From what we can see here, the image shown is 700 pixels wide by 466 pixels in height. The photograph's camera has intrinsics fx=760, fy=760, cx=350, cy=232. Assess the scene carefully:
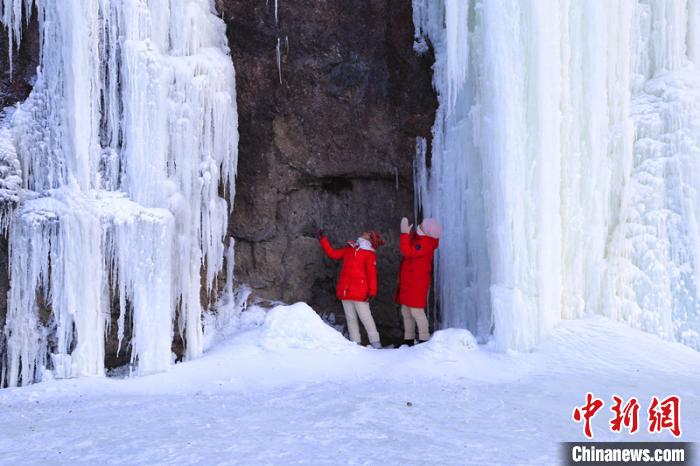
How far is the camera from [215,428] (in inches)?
181

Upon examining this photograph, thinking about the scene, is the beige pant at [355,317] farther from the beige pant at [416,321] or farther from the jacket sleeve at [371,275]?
the beige pant at [416,321]

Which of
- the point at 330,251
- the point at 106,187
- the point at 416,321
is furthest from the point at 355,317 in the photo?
the point at 106,187

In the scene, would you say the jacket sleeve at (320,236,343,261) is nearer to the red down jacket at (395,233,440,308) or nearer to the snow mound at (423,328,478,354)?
the red down jacket at (395,233,440,308)

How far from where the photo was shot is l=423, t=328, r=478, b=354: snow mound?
668cm

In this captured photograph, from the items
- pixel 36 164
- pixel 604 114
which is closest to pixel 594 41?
pixel 604 114

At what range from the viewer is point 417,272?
7.90m

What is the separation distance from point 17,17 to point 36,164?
1439 mm

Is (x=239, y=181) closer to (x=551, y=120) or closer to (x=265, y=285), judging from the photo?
(x=265, y=285)

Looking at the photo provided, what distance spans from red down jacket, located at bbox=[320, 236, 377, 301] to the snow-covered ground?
2.14 ft

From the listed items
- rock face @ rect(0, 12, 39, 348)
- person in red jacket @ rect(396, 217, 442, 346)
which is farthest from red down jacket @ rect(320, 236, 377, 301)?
rock face @ rect(0, 12, 39, 348)

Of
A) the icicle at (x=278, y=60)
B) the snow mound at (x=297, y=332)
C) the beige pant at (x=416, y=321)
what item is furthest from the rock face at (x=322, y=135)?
the snow mound at (x=297, y=332)

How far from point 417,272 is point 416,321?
517 millimetres

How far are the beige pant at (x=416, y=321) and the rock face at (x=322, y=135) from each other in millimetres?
1036

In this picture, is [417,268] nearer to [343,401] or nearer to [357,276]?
[357,276]
